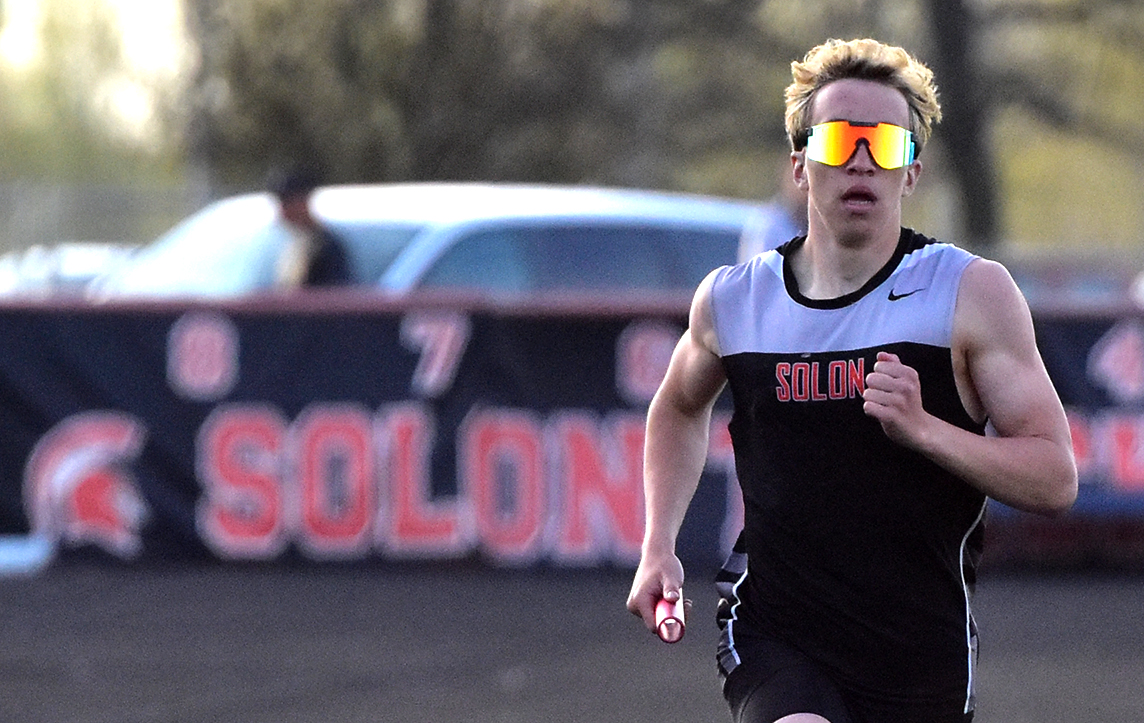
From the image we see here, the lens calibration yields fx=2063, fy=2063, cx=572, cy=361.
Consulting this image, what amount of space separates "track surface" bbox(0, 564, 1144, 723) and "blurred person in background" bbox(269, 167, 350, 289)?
5.55 ft

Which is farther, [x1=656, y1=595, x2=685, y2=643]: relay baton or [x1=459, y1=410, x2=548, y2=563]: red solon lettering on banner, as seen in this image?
[x1=459, y1=410, x2=548, y2=563]: red solon lettering on banner

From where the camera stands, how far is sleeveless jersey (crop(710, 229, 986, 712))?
3820mm

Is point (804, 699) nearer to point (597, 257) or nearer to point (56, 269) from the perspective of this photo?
point (597, 257)

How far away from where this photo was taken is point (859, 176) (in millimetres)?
3797

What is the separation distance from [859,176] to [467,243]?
7844mm

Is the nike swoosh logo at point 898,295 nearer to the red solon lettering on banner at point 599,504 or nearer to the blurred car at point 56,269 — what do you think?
the red solon lettering on banner at point 599,504

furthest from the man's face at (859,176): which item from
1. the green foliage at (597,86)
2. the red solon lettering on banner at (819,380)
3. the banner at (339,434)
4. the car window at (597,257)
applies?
the green foliage at (597,86)

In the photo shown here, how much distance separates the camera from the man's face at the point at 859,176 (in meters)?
3.80

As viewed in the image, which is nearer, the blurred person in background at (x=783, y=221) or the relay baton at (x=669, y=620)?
the relay baton at (x=669, y=620)

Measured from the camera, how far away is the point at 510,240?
11773mm

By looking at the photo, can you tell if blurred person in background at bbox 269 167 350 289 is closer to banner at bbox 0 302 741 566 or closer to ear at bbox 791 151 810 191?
banner at bbox 0 302 741 566

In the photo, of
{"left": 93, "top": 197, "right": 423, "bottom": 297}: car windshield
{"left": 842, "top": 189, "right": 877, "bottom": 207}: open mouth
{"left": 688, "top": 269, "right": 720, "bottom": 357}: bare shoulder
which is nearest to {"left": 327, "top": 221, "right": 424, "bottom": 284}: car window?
{"left": 93, "top": 197, "right": 423, "bottom": 297}: car windshield

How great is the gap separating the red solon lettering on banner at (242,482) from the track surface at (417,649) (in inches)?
6.7

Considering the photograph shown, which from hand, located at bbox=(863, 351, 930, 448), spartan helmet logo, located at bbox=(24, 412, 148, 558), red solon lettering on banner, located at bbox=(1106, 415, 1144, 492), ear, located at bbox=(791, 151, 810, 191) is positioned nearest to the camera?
hand, located at bbox=(863, 351, 930, 448)
